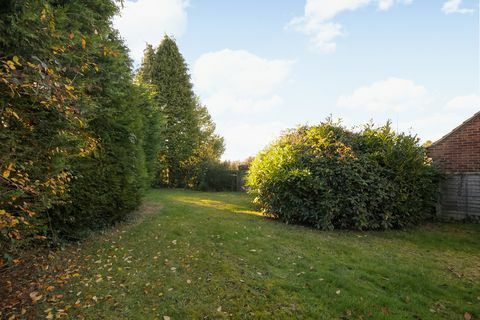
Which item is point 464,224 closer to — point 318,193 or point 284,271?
point 318,193

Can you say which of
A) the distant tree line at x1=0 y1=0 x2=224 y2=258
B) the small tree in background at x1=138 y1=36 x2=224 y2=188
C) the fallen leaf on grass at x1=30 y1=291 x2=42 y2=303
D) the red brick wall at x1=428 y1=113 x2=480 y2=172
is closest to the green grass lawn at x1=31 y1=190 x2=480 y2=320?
the fallen leaf on grass at x1=30 y1=291 x2=42 y2=303

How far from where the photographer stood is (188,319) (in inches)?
136

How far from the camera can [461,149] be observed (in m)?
9.54

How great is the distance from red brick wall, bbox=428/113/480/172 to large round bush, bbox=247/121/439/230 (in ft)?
2.92

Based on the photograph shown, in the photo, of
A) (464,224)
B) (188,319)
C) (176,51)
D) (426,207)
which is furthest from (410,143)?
(176,51)

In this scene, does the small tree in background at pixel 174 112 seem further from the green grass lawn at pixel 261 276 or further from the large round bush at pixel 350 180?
the green grass lawn at pixel 261 276

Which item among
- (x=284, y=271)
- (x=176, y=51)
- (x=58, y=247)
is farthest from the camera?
(x=176, y=51)

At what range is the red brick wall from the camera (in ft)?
30.2

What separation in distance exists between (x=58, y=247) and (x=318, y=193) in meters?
6.27

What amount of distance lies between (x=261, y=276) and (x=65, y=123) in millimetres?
3811

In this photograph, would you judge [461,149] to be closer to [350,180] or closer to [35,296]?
[350,180]

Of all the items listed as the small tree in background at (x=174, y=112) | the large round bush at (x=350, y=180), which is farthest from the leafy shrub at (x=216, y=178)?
the large round bush at (x=350, y=180)

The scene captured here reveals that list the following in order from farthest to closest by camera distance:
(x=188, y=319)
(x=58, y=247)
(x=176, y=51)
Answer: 1. (x=176, y=51)
2. (x=58, y=247)
3. (x=188, y=319)

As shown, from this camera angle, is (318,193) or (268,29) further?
(268,29)
